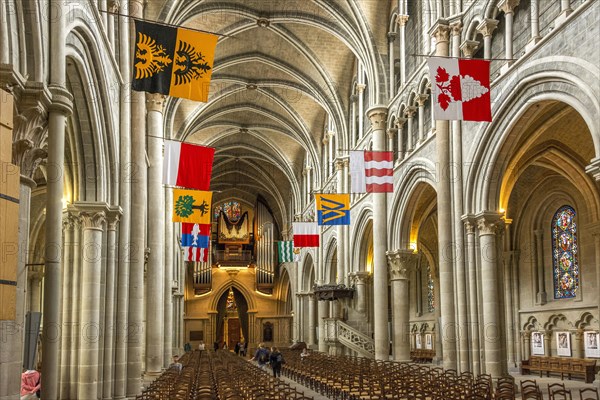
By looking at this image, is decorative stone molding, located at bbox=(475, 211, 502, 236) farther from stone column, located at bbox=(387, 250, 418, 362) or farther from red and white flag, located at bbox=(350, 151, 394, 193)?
stone column, located at bbox=(387, 250, 418, 362)

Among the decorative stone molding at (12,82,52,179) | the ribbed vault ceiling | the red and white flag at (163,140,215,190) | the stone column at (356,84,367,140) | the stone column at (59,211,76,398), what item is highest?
the ribbed vault ceiling

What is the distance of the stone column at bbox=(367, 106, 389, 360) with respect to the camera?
29.4 m

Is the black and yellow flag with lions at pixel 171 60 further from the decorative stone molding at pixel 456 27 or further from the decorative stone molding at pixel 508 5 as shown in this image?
the decorative stone molding at pixel 456 27

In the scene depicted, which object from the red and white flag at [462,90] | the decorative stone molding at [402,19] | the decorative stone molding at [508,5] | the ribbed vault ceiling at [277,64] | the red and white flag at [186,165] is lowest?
the red and white flag at [186,165]

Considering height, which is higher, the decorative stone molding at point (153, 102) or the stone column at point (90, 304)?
the decorative stone molding at point (153, 102)

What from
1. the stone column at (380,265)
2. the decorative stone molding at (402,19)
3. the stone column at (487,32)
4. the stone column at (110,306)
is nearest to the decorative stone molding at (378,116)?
the stone column at (380,265)

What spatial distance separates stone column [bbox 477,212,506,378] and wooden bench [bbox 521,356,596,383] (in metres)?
5.11

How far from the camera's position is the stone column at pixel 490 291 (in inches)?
750

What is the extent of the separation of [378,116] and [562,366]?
12.6 metres

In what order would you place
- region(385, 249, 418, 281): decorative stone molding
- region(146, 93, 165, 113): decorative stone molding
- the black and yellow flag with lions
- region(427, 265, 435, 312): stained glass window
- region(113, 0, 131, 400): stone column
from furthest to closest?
region(427, 265, 435, 312): stained glass window < region(385, 249, 418, 281): decorative stone molding < region(146, 93, 165, 113): decorative stone molding < region(113, 0, 131, 400): stone column < the black and yellow flag with lions

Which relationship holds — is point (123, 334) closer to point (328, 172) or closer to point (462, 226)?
point (462, 226)

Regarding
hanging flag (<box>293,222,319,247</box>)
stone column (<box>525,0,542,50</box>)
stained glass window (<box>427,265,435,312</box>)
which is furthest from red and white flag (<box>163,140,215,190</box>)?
stained glass window (<box>427,265,435,312</box>)

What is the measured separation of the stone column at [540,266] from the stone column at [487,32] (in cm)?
1109

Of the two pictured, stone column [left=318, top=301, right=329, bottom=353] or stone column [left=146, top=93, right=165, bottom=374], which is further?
stone column [left=318, top=301, right=329, bottom=353]
